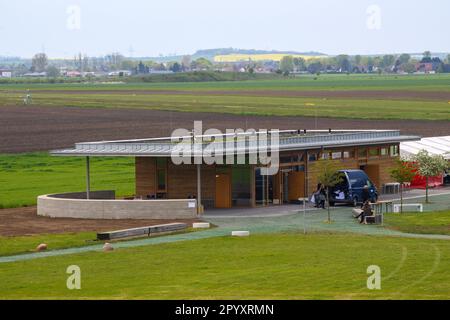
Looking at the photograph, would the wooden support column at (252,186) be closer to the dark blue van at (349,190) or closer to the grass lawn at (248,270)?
the dark blue van at (349,190)

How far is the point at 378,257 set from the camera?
103 ft

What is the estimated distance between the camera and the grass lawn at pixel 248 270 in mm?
25891

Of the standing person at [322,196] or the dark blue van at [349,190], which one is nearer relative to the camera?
the standing person at [322,196]

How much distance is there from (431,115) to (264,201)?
A: 6697 centimetres

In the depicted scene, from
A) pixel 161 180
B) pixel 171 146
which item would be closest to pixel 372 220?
pixel 171 146

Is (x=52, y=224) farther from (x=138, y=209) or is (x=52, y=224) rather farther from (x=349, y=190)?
(x=349, y=190)

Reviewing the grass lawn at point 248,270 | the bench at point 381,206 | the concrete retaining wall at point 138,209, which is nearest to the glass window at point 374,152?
the bench at point 381,206

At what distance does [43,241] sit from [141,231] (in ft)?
10.4

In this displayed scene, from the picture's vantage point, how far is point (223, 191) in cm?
4944

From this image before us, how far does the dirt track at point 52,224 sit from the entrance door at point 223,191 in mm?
5468

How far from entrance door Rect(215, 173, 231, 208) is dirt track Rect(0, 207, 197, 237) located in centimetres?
547

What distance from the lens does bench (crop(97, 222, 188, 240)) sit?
125 feet

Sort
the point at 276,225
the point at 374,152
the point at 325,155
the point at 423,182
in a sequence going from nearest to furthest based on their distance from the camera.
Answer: the point at 276,225
the point at 325,155
the point at 374,152
the point at 423,182
